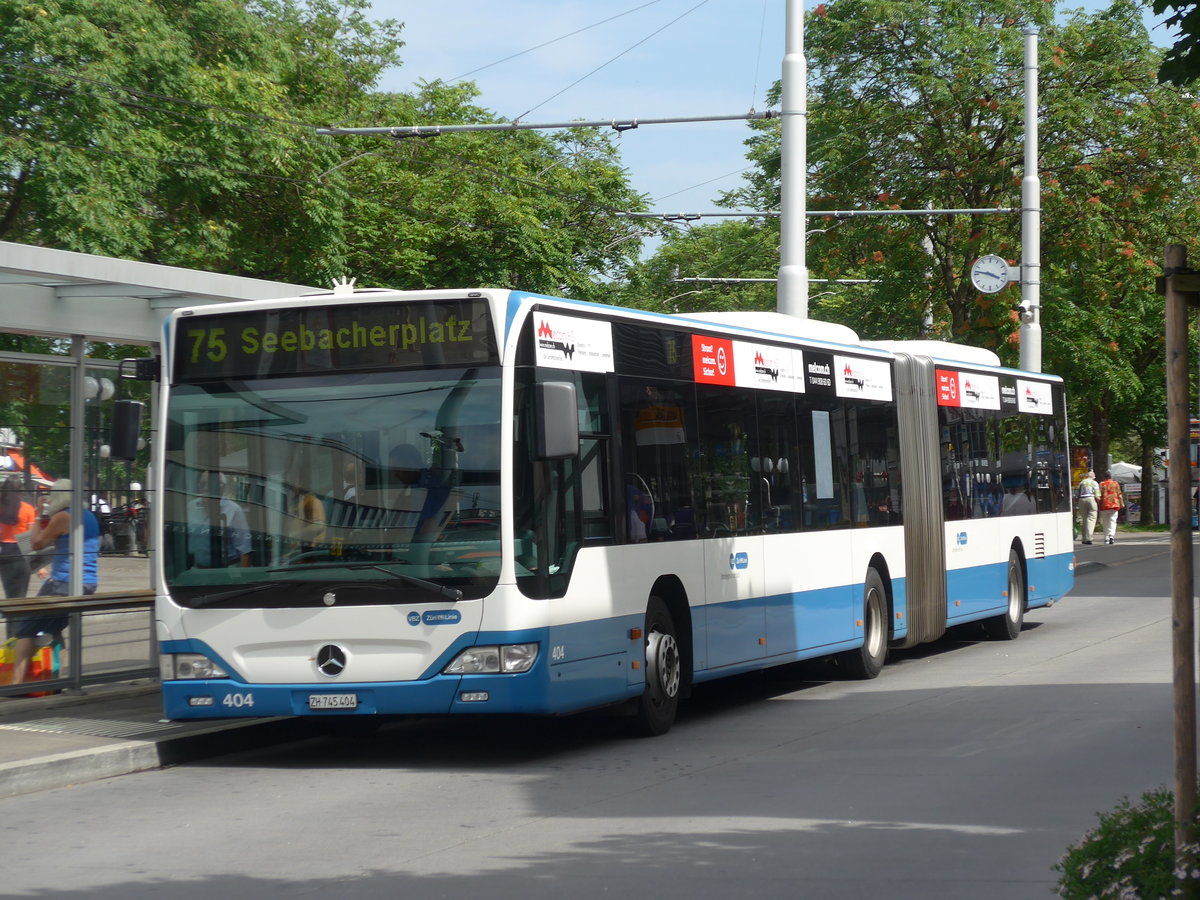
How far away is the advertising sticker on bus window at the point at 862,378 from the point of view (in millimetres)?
15305

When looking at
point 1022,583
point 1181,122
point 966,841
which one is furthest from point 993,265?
point 966,841

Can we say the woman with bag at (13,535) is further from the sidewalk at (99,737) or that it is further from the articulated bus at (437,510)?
the articulated bus at (437,510)

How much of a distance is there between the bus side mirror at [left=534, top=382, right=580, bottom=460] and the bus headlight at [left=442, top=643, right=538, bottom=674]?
1.12 meters

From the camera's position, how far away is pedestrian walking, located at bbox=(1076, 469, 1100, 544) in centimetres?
4247

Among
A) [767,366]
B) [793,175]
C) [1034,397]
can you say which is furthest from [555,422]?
[1034,397]

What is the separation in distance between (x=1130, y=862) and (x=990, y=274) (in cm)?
2541

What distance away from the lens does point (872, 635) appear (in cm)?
1558

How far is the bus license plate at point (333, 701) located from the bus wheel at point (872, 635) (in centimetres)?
617

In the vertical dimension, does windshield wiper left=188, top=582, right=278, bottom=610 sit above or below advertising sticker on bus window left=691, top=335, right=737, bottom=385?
below

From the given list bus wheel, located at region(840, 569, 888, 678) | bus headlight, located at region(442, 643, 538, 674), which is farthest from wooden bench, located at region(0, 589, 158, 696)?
bus wheel, located at region(840, 569, 888, 678)

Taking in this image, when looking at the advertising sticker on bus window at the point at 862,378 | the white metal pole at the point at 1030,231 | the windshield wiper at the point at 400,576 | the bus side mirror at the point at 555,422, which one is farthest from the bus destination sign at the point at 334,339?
the white metal pole at the point at 1030,231

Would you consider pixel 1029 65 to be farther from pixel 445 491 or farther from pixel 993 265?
pixel 445 491

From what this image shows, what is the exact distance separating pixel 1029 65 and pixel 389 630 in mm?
22289

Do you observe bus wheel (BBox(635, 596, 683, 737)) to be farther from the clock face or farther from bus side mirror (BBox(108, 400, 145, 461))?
the clock face
